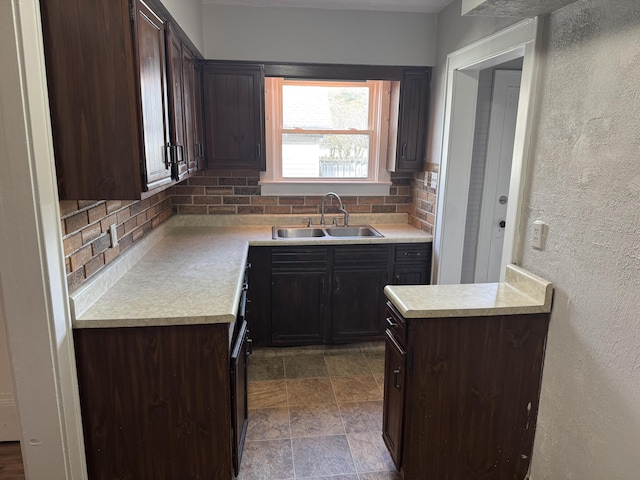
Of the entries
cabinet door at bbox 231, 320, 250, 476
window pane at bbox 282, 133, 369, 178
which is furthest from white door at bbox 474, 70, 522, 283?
cabinet door at bbox 231, 320, 250, 476

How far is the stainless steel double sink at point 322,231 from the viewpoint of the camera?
3.57m

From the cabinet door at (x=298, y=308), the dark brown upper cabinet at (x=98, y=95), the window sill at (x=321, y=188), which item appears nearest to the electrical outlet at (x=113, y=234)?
the dark brown upper cabinet at (x=98, y=95)

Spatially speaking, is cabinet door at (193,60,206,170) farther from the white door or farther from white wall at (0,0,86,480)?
the white door

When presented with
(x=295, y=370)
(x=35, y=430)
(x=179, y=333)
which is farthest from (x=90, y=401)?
(x=295, y=370)

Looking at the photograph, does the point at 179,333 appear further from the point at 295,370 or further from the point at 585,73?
the point at 585,73

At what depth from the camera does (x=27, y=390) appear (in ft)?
5.16

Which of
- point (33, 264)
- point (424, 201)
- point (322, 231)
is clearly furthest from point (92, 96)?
point (424, 201)

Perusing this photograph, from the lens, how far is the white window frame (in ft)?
12.0

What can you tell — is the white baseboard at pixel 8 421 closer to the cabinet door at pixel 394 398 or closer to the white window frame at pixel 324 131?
the cabinet door at pixel 394 398

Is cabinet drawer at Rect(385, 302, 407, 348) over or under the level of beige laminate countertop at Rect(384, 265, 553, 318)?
under

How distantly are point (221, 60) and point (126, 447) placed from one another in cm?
262

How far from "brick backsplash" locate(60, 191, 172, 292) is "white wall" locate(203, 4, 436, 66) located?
1441 mm

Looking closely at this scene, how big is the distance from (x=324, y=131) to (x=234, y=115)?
0.83 meters

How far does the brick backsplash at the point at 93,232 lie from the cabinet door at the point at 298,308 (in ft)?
3.53
